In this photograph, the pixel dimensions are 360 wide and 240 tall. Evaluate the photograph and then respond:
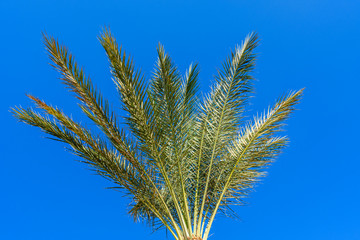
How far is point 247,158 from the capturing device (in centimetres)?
647

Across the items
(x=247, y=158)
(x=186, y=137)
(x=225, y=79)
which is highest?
(x=225, y=79)

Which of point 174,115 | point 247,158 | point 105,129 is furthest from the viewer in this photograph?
point 247,158

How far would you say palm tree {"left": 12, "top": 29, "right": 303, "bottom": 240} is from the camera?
5.48 meters

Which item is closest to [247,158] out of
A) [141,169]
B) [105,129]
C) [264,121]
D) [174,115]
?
[264,121]

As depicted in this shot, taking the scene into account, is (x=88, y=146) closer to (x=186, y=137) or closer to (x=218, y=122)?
(x=186, y=137)

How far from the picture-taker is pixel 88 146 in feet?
19.2

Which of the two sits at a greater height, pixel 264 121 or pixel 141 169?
pixel 264 121

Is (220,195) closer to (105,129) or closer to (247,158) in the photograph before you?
(247,158)

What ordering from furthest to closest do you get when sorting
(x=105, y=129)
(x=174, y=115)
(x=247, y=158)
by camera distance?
1. (x=247, y=158)
2. (x=174, y=115)
3. (x=105, y=129)

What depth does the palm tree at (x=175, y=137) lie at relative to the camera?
18.0 ft

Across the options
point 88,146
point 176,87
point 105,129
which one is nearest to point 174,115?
point 176,87

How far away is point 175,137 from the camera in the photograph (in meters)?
6.13

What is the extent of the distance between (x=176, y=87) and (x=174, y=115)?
566 millimetres

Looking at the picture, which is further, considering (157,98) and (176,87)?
(157,98)
